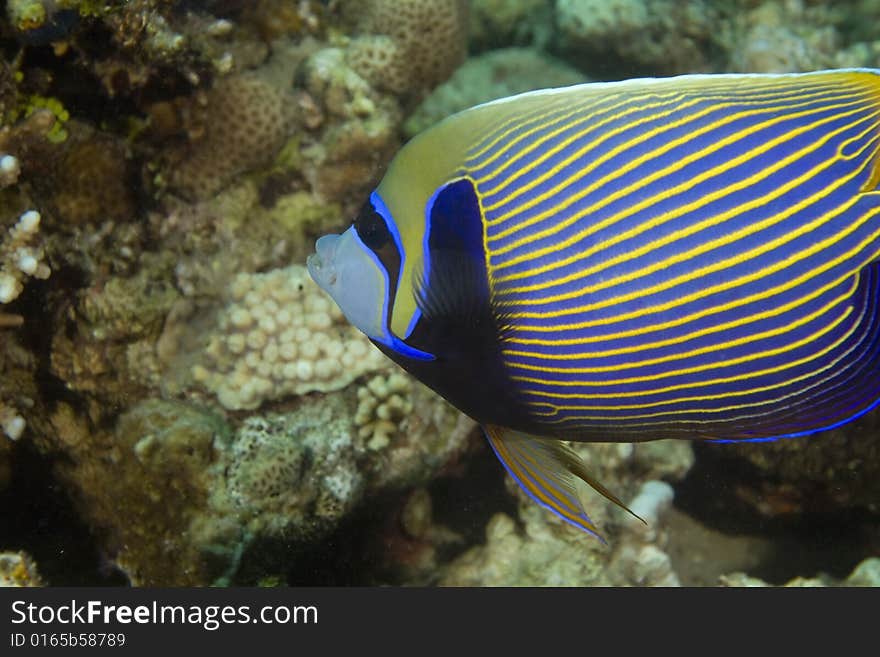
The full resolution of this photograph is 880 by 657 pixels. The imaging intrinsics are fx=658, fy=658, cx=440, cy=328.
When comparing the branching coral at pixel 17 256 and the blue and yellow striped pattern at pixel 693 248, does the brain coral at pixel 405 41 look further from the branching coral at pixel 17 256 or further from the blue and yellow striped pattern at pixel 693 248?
the blue and yellow striped pattern at pixel 693 248

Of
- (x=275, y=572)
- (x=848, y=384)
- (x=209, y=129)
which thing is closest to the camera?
(x=848, y=384)

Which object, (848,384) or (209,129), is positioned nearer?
(848,384)

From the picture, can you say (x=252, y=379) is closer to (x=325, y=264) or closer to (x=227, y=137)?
(x=227, y=137)

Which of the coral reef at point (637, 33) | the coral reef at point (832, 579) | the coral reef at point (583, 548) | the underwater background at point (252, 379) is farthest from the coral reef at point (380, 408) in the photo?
the coral reef at point (637, 33)

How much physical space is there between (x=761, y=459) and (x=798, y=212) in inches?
112

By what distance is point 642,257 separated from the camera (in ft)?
4.43

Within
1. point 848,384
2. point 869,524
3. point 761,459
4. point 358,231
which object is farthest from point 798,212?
point 869,524

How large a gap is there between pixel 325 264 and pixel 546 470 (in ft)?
2.49

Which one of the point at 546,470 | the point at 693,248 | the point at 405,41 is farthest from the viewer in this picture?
the point at 405,41

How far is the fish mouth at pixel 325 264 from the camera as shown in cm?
160

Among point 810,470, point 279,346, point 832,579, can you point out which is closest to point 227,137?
point 279,346

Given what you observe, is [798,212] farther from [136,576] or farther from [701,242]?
[136,576]

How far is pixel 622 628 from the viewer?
8.65 feet

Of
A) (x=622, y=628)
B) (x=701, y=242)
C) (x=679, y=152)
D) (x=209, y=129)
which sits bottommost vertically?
(x=622, y=628)
